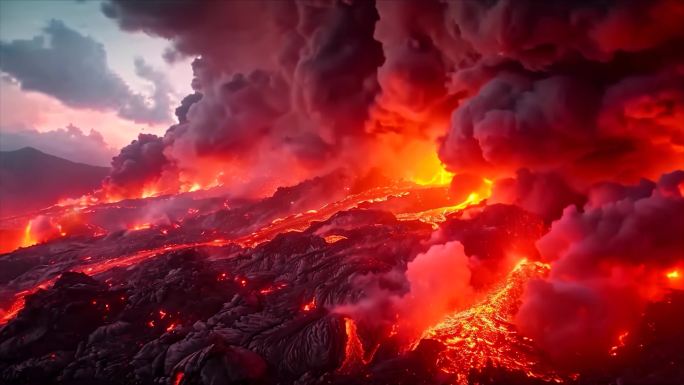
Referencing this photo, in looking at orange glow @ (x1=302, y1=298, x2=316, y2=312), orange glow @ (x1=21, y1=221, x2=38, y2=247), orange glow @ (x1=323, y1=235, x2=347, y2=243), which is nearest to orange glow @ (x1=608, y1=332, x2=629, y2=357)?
orange glow @ (x1=302, y1=298, x2=316, y2=312)

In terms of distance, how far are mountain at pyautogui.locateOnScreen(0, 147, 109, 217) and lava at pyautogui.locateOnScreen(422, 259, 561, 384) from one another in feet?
401

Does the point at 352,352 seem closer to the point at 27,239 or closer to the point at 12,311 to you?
the point at 12,311

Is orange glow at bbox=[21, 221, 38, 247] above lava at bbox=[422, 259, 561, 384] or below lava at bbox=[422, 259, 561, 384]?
above

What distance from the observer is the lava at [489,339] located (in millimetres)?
17578

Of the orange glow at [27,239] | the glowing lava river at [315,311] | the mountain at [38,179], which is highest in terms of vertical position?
the mountain at [38,179]

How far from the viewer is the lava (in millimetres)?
17578

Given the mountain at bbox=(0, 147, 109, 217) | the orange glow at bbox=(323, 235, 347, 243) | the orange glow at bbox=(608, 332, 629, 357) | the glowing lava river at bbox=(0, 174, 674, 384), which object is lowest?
the orange glow at bbox=(608, 332, 629, 357)

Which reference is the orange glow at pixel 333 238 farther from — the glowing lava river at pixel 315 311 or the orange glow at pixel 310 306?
the orange glow at pixel 310 306

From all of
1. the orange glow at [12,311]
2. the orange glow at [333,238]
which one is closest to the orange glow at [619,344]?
the orange glow at [333,238]

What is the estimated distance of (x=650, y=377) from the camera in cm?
1591

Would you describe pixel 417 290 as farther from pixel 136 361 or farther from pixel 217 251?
pixel 217 251

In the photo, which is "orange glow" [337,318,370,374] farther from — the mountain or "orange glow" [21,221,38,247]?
the mountain

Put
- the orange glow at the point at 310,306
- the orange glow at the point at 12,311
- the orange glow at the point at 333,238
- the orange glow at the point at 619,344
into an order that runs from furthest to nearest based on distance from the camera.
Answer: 1. the orange glow at the point at 333,238
2. the orange glow at the point at 12,311
3. the orange glow at the point at 310,306
4. the orange glow at the point at 619,344

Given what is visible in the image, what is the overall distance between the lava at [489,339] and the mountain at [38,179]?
401ft
